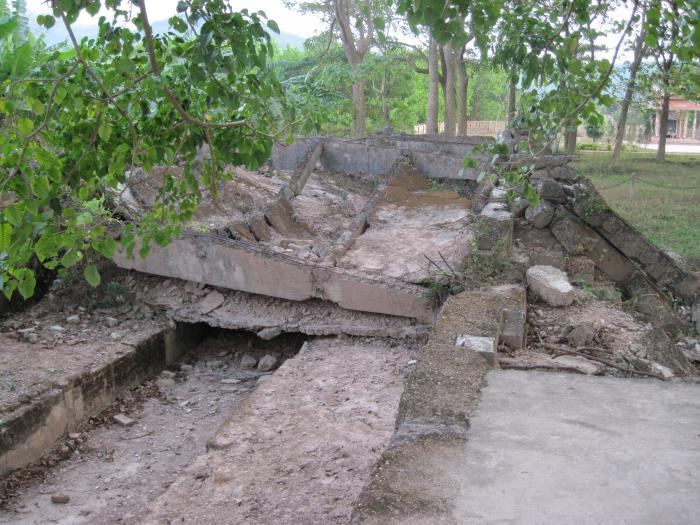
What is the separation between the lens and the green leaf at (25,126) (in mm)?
3311

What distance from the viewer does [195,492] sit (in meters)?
4.54

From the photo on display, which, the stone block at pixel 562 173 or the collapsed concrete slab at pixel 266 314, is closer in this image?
the collapsed concrete slab at pixel 266 314

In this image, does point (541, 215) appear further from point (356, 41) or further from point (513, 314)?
point (356, 41)

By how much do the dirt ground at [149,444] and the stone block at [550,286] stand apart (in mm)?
3050

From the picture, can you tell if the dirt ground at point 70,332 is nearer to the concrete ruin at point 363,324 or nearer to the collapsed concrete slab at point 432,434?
the concrete ruin at point 363,324

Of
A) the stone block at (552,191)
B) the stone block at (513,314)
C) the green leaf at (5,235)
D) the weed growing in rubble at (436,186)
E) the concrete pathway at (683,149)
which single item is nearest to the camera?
the green leaf at (5,235)

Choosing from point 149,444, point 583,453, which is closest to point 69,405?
point 149,444

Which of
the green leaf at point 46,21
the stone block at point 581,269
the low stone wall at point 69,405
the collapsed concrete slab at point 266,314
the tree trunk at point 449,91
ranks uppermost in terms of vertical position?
the tree trunk at point 449,91

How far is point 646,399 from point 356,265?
5.00 metres

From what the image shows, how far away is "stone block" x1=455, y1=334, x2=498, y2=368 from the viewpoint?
425cm

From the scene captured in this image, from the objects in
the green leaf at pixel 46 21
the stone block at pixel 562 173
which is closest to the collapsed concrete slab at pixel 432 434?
the green leaf at pixel 46 21

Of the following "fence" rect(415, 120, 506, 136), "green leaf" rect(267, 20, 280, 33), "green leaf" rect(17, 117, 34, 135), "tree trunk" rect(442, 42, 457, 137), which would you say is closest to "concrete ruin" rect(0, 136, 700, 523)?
"green leaf" rect(267, 20, 280, 33)

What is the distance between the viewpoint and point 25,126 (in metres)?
3.33

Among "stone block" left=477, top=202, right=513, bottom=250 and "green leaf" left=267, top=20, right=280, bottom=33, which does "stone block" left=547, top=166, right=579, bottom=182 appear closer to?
"stone block" left=477, top=202, right=513, bottom=250
